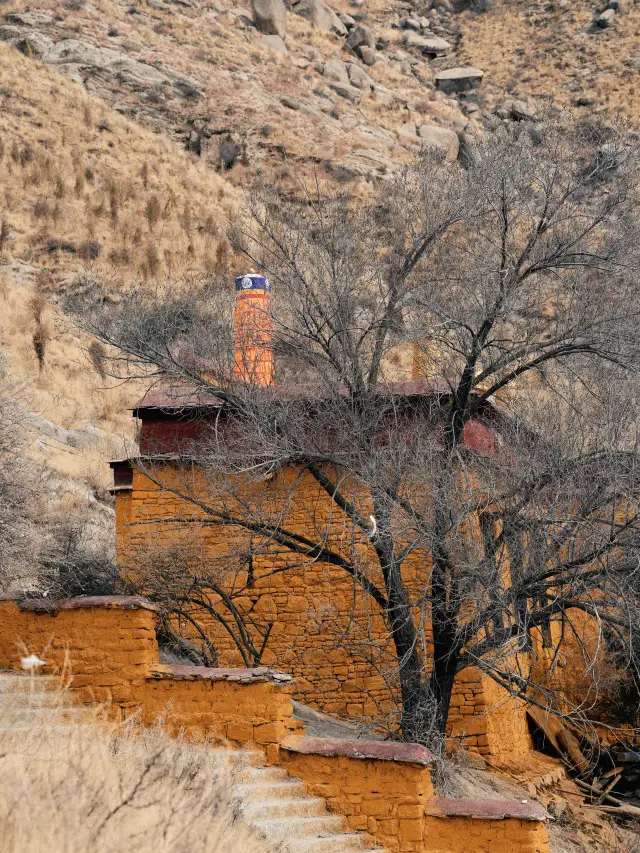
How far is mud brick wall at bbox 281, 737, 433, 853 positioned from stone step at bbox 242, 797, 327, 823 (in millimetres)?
160

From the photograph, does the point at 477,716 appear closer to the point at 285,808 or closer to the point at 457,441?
the point at 457,441

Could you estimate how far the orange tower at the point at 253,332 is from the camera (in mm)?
13867

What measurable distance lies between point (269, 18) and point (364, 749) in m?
57.7

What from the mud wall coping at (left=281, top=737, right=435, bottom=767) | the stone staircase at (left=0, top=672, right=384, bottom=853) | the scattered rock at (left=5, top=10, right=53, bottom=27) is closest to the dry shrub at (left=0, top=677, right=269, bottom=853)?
the stone staircase at (left=0, top=672, right=384, bottom=853)

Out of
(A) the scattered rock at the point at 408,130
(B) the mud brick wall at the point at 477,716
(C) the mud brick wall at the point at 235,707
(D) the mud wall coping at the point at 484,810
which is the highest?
(A) the scattered rock at the point at 408,130

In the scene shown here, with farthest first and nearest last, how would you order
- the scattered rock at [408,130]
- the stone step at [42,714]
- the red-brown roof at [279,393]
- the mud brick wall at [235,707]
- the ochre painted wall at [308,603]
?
1. the scattered rock at [408,130]
2. the ochre painted wall at [308,603]
3. the red-brown roof at [279,393]
4. the mud brick wall at [235,707]
5. the stone step at [42,714]

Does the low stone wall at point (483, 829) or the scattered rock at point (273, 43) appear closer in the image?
the low stone wall at point (483, 829)

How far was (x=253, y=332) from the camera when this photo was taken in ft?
46.5

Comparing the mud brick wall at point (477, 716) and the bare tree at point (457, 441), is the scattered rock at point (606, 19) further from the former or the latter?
the mud brick wall at point (477, 716)

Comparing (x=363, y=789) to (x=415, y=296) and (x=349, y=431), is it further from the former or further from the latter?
(x=415, y=296)

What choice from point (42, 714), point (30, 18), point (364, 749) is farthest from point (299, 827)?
point (30, 18)

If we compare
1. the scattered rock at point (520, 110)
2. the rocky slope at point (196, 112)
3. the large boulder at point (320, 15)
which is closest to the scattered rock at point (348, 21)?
the rocky slope at point (196, 112)

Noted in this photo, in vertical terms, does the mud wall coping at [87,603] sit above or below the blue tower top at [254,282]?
below

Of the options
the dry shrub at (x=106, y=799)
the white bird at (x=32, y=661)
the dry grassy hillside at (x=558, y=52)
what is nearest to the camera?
the dry shrub at (x=106, y=799)
